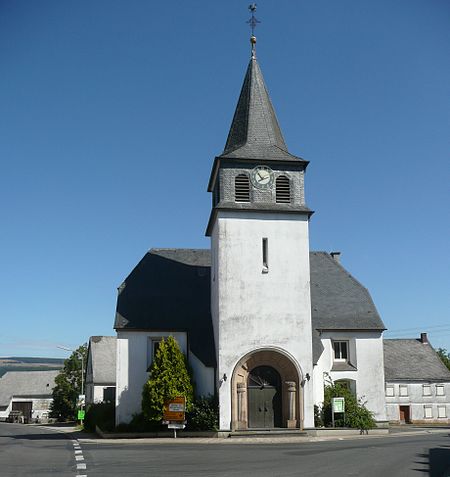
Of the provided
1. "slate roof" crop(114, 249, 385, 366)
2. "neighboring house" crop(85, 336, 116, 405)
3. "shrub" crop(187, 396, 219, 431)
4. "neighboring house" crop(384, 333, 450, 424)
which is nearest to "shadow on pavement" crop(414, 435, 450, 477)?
"shrub" crop(187, 396, 219, 431)

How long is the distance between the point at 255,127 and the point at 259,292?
868 cm

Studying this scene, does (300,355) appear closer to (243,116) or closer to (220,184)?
(220,184)

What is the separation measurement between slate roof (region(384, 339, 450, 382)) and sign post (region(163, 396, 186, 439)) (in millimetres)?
27325

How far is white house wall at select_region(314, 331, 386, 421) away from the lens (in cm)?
3450

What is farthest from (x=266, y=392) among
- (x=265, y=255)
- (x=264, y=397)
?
(x=265, y=255)

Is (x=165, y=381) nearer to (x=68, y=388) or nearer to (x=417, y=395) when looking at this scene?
(x=417, y=395)

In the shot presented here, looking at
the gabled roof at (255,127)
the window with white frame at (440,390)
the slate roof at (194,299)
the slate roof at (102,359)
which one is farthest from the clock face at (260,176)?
the slate roof at (102,359)

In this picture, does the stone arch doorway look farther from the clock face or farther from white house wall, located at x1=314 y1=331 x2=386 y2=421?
the clock face

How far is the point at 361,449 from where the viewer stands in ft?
72.0

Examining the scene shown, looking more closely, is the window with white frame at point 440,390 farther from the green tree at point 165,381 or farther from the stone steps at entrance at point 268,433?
the green tree at point 165,381

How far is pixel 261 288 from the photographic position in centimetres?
3019

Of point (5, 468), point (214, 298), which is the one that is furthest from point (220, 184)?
point (5, 468)

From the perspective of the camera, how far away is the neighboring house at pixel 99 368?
178 feet

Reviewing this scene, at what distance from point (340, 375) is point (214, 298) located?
27.2 feet
